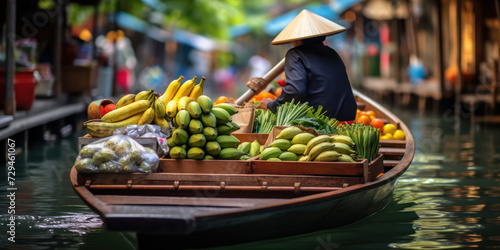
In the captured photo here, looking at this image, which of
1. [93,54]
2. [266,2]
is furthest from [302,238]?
[266,2]

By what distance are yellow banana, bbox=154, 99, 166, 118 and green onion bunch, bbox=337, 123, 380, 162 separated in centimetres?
162

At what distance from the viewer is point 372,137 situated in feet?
20.4

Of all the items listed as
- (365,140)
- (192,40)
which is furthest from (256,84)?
(192,40)

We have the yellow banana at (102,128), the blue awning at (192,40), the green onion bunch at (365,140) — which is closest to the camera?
the yellow banana at (102,128)

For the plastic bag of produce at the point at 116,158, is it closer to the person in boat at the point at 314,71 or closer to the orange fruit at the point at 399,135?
the person in boat at the point at 314,71

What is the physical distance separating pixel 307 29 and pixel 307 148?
1.80 m

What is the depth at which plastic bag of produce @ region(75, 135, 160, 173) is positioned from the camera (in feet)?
18.3

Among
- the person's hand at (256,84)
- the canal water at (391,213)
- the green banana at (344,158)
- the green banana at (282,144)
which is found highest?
the person's hand at (256,84)

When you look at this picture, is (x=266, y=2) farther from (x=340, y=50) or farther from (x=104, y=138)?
(x=104, y=138)

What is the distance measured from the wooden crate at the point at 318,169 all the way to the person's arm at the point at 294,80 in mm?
1578

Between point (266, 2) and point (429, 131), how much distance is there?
143 ft

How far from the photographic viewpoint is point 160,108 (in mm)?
6152

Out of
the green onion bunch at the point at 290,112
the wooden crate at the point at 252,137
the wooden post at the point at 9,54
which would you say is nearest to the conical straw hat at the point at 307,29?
the green onion bunch at the point at 290,112

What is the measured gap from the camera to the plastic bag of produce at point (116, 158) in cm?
557
